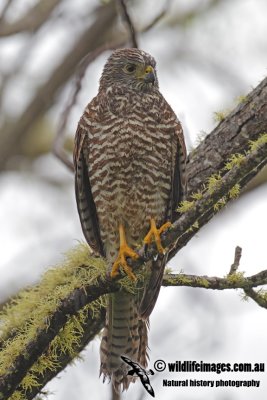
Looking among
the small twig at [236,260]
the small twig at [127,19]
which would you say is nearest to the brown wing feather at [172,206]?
the small twig at [236,260]

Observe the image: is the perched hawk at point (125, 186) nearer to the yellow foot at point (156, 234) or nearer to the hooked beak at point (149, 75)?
the yellow foot at point (156, 234)

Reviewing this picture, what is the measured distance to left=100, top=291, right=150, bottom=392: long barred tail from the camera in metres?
5.69

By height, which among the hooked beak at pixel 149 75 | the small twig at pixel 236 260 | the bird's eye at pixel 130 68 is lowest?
the small twig at pixel 236 260

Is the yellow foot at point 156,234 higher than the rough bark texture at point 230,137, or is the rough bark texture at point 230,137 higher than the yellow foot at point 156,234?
the rough bark texture at point 230,137

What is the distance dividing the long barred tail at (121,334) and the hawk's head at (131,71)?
5.52ft

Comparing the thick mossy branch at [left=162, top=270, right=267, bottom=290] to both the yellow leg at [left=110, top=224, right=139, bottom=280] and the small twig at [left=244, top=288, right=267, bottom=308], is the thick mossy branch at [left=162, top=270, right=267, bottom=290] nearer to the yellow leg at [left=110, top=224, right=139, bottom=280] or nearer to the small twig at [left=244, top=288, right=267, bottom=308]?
the small twig at [left=244, top=288, right=267, bottom=308]

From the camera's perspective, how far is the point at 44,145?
30.6ft

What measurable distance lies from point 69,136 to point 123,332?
3844 millimetres

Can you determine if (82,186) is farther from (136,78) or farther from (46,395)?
(46,395)

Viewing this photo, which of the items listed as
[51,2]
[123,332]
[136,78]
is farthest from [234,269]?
[51,2]

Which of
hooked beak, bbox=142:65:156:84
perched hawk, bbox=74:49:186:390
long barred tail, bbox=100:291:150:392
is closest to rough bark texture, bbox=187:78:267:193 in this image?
perched hawk, bbox=74:49:186:390

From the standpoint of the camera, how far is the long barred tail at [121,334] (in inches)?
224

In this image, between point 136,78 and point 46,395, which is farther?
point 136,78

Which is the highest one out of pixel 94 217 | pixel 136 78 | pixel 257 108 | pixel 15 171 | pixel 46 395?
pixel 15 171
